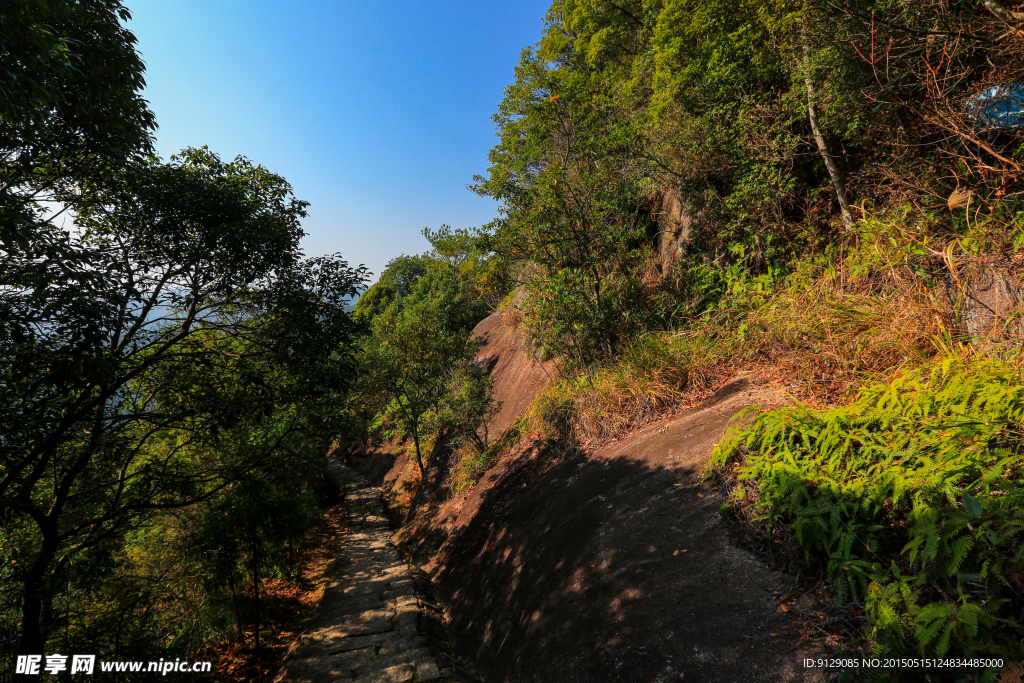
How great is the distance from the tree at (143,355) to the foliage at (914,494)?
5.47m

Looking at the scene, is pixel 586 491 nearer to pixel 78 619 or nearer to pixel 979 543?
pixel 979 543

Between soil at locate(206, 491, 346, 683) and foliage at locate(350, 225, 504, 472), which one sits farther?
foliage at locate(350, 225, 504, 472)

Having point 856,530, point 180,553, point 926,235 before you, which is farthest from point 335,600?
point 926,235

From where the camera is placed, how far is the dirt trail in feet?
A: 17.3

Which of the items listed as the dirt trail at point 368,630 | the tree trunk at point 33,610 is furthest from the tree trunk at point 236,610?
the tree trunk at point 33,610

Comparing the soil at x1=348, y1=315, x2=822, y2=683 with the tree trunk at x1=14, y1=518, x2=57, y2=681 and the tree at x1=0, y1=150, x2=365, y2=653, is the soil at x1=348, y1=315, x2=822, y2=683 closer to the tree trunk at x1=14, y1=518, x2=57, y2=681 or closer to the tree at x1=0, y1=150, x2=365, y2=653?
the tree at x1=0, y1=150, x2=365, y2=653

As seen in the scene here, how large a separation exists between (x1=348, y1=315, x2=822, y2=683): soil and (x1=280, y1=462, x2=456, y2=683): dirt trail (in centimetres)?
66

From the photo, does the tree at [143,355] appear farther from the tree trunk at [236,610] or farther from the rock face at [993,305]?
the rock face at [993,305]

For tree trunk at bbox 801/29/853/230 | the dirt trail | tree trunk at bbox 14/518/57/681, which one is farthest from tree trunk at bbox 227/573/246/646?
tree trunk at bbox 801/29/853/230

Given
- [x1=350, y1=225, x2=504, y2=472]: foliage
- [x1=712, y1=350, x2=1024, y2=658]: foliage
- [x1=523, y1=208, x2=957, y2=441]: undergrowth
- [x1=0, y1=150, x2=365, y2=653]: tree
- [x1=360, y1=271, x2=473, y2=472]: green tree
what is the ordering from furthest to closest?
[x1=360, y1=271, x2=473, y2=472]: green tree → [x1=350, y1=225, x2=504, y2=472]: foliage → [x1=523, y1=208, x2=957, y2=441]: undergrowth → [x1=0, y1=150, x2=365, y2=653]: tree → [x1=712, y1=350, x2=1024, y2=658]: foliage

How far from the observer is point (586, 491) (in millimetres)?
5281

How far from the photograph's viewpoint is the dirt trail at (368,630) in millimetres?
5277

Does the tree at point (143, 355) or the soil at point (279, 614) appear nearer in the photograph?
the tree at point (143, 355)

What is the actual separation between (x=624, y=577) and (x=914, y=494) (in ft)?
7.21
